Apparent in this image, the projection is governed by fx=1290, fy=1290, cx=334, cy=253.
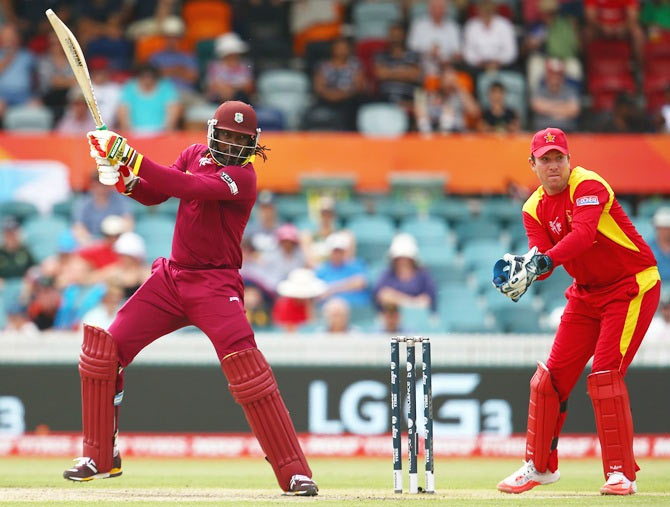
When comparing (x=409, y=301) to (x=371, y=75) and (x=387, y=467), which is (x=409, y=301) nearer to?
(x=387, y=467)

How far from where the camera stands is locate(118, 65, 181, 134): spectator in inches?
549

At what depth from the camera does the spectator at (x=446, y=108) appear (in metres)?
14.1

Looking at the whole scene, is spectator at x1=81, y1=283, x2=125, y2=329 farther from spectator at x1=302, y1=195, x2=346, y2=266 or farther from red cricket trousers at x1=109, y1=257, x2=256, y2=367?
red cricket trousers at x1=109, y1=257, x2=256, y2=367

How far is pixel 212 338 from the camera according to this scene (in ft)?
22.9

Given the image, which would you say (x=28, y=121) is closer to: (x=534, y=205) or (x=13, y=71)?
(x=13, y=71)

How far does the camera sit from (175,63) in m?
14.7

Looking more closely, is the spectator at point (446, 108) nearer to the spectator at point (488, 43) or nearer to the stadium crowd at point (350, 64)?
the stadium crowd at point (350, 64)

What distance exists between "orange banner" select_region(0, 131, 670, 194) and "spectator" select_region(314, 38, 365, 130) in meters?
0.72

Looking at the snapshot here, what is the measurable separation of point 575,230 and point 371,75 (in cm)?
841

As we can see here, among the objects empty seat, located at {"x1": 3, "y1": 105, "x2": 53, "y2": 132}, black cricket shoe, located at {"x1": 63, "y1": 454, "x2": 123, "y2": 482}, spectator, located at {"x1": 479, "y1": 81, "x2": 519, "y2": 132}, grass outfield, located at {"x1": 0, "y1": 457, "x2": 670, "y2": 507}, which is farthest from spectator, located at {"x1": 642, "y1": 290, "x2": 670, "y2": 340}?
empty seat, located at {"x1": 3, "y1": 105, "x2": 53, "y2": 132}

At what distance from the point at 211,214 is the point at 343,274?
5.29 m

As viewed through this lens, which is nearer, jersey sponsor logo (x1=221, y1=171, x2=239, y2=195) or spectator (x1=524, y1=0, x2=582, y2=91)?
jersey sponsor logo (x1=221, y1=171, x2=239, y2=195)

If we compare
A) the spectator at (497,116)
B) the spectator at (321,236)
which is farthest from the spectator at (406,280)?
the spectator at (497,116)

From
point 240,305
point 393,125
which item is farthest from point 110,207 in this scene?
point 240,305
